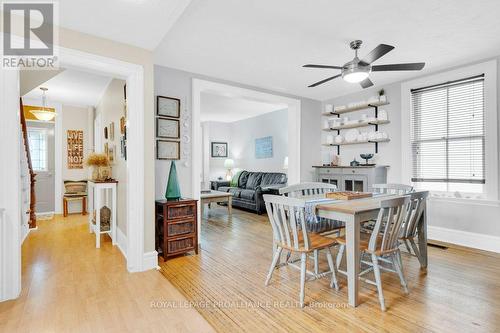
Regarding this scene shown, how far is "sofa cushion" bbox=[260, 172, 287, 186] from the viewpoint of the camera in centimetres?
634

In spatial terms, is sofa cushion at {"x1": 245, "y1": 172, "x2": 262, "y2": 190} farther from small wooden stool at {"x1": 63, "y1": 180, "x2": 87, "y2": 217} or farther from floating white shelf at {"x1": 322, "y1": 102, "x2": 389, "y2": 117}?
small wooden stool at {"x1": 63, "y1": 180, "x2": 87, "y2": 217}

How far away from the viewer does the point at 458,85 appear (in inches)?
148

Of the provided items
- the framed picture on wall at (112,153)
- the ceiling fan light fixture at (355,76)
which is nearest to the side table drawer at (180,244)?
the framed picture on wall at (112,153)

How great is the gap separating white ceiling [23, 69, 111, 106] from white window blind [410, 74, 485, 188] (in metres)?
5.07

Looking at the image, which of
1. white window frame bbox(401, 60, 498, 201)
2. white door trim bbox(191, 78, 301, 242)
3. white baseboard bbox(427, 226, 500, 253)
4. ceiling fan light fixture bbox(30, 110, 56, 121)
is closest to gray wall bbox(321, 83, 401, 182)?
white window frame bbox(401, 60, 498, 201)

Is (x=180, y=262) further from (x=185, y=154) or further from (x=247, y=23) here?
(x=247, y=23)

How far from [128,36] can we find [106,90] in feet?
8.11

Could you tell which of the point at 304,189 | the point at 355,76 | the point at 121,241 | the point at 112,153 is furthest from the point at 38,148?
the point at 355,76

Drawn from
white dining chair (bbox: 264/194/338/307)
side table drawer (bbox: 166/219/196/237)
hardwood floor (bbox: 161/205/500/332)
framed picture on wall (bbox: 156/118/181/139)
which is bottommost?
hardwood floor (bbox: 161/205/500/332)

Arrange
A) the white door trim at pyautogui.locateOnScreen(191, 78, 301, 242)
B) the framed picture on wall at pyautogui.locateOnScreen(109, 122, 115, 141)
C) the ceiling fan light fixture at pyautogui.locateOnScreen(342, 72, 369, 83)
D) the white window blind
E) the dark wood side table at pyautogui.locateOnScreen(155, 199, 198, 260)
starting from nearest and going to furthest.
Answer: the ceiling fan light fixture at pyautogui.locateOnScreen(342, 72, 369, 83) → the dark wood side table at pyautogui.locateOnScreen(155, 199, 198, 260) → the white window blind → the white door trim at pyautogui.locateOnScreen(191, 78, 301, 242) → the framed picture on wall at pyautogui.locateOnScreen(109, 122, 115, 141)

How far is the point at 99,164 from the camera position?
398cm

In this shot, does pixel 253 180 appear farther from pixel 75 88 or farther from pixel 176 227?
pixel 75 88

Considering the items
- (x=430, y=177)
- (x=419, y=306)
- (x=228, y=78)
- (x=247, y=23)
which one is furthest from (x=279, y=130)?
(x=419, y=306)

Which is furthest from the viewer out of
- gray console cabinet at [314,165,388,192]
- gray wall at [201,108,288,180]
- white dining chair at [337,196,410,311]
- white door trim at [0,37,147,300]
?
gray wall at [201,108,288,180]
